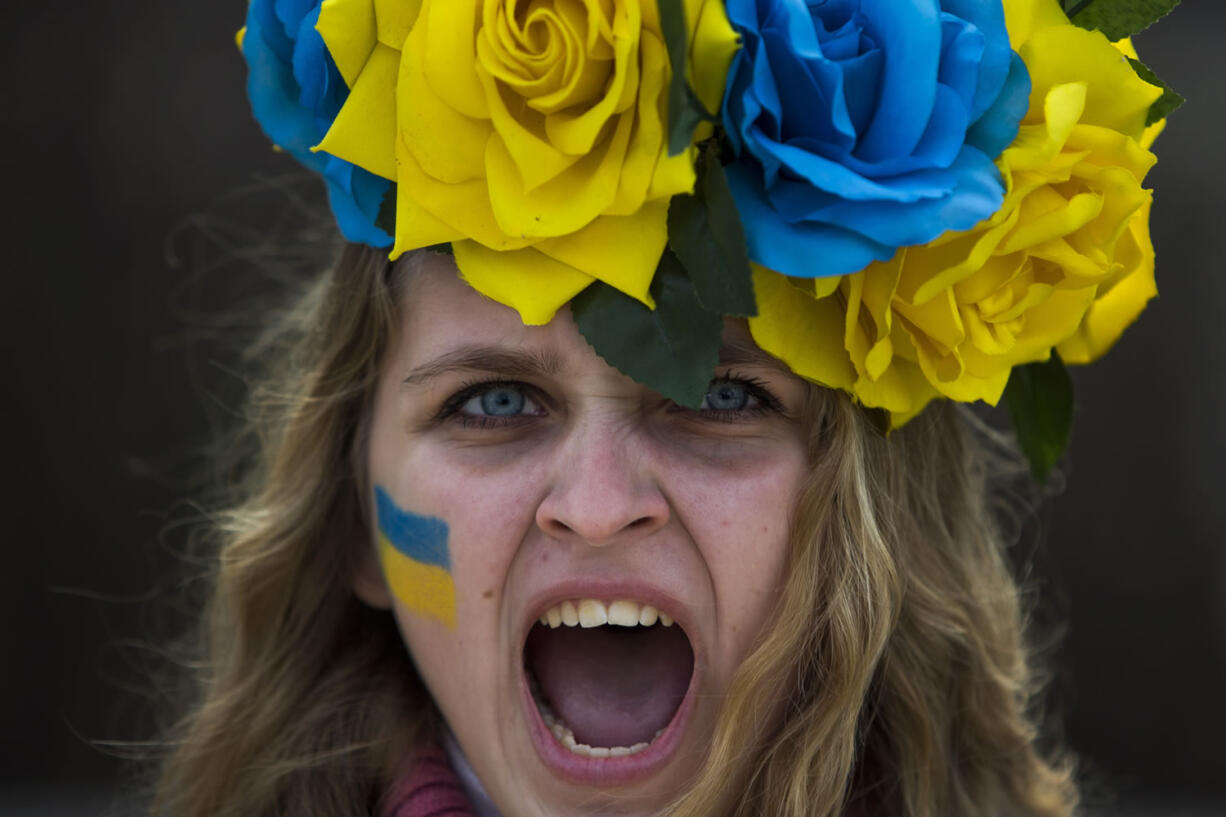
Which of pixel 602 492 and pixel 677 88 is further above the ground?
pixel 677 88

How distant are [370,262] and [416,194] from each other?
0.51 m

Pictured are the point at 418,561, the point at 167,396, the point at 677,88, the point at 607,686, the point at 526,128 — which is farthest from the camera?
the point at 167,396

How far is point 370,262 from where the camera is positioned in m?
2.24

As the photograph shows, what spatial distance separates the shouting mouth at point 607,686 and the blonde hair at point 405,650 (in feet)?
0.55

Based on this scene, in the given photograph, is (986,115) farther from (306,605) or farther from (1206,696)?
(1206,696)

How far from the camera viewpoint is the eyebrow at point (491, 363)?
193cm

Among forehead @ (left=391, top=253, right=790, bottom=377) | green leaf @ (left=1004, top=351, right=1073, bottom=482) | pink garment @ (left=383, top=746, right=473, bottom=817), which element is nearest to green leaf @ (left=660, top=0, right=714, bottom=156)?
forehead @ (left=391, top=253, right=790, bottom=377)

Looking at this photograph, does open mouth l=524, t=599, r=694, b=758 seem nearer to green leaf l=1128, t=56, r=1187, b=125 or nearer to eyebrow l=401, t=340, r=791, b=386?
eyebrow l=401, t=340, r=791, b=386

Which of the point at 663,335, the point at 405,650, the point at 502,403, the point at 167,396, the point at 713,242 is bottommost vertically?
the point at 167,396

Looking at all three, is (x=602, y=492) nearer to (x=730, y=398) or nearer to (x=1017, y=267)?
(x=730, y=398)

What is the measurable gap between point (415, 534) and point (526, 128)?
0.68 m

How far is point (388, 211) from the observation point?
1.87 meters

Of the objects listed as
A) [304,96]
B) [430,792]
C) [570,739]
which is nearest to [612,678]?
[570,739]

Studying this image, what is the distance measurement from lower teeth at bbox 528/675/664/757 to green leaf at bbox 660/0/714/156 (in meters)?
0.90
